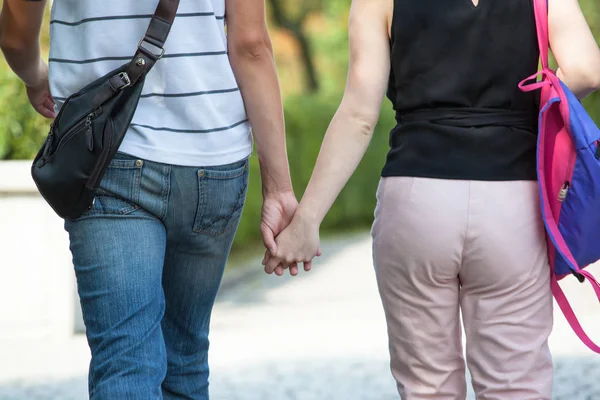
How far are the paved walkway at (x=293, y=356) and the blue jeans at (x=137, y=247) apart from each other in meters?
2.75

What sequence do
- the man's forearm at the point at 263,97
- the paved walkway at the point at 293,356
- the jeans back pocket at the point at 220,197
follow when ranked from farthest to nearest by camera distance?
1. the paved walkway at the point at 293,356
2. the man's forearm at the point at 263,97
3. the jeans back pocket at the point at 220,197

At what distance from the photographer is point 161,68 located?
7.83 ft

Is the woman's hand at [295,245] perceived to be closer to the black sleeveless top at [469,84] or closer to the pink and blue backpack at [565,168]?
the black sleeveless top at [469,84]

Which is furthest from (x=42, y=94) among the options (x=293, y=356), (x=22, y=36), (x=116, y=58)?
(x=293, y=356)

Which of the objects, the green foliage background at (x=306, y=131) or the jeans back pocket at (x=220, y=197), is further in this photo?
the green foliage background at (x=306, y=131)

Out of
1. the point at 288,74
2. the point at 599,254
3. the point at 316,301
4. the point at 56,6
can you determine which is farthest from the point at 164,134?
the point at 288,74

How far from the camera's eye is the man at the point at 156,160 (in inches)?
90.7

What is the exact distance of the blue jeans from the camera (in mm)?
2293

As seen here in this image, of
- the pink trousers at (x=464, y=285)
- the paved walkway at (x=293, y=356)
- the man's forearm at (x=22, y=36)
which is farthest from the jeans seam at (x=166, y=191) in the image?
the paved walkway at (x=293, y=356)

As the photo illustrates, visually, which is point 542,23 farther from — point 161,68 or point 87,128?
point 87,128

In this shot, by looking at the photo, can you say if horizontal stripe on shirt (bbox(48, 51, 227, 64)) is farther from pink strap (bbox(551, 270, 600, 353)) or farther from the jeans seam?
pink strap (bbox(551, 270, 600, 353))

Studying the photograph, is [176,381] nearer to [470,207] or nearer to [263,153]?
[263,153]

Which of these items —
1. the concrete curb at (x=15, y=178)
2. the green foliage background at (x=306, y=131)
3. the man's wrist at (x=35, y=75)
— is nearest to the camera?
the man's wrist at (x=35, y=75)

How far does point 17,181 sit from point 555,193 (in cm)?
431
